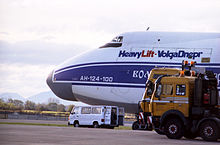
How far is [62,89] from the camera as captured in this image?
3459cm

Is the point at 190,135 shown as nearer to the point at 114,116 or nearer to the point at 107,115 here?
the point at 107,115

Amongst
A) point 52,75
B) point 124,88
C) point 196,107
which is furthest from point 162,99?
point 52,75

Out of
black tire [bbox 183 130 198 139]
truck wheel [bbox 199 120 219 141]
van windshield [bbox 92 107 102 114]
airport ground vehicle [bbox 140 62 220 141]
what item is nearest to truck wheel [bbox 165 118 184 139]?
airport ground vehicle [bbox 140 62 220 141]

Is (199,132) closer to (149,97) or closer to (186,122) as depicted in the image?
(186,122)

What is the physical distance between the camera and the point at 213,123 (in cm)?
2153

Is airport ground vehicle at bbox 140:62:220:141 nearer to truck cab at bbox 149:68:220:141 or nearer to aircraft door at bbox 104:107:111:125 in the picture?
truck cab at bbox 149:68:220:141

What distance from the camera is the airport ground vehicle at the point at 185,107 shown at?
2198cm

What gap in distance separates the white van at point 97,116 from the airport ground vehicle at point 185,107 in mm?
12481

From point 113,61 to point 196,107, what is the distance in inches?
468

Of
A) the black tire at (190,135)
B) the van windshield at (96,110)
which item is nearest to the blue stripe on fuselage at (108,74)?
the van windshield at (96,110)

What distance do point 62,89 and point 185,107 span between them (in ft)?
45.9

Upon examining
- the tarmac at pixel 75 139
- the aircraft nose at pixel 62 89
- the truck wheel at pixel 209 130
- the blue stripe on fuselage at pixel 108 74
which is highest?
the blue stripe on fuselage at pixel 108 74

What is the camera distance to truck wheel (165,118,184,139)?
22.3 m

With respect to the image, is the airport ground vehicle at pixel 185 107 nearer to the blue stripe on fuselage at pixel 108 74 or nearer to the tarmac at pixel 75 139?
the tarmac at pixel 75 139
